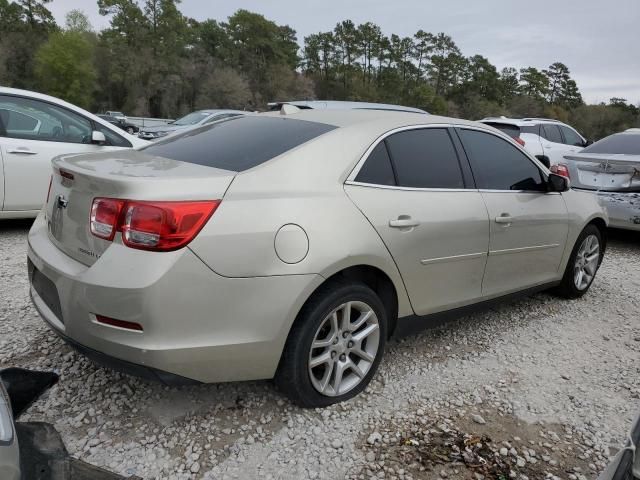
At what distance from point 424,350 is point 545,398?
30.7 inches

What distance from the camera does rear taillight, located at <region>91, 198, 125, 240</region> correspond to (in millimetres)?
2123

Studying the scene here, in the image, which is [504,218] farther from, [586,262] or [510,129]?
[510,129]

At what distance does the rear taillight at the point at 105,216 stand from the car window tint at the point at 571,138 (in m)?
12.8

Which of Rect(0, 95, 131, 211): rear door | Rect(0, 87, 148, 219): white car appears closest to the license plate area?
Rect(0, 95, 131, 211): rear door

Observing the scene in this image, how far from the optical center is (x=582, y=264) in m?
4.50

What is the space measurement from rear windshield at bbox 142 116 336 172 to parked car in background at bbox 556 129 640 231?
15.6 feet

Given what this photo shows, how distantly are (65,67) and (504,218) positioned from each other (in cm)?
6031

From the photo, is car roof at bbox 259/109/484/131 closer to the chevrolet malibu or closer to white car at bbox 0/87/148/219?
the chevrolet malibu

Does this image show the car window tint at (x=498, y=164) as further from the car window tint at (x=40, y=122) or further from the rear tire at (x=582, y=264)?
the car window tint at (x=40, y=122)

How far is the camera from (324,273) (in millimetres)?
2350

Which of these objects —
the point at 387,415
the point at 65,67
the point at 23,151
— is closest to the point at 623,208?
the point at 387,415

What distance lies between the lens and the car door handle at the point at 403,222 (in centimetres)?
268

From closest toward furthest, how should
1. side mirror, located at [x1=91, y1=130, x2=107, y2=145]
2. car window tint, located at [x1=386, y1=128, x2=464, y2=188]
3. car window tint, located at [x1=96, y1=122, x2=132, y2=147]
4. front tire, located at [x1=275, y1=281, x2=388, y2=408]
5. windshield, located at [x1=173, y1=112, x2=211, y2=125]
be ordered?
front tire, located at [x1=275, y1=281, x2=388, y2=408], car window tint, located at [x1=386, y1=128, x2=464, y2=188], side mirror, located at [x1=91, y1=130, x2=107, y2=145], car window tint, located at [x1=96, y1=122, x2=132, y2=147], windshield, located at [x1=173, y1=112, x2=211, y2=125]

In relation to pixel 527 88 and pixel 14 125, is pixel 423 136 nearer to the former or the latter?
pixel 14 125
